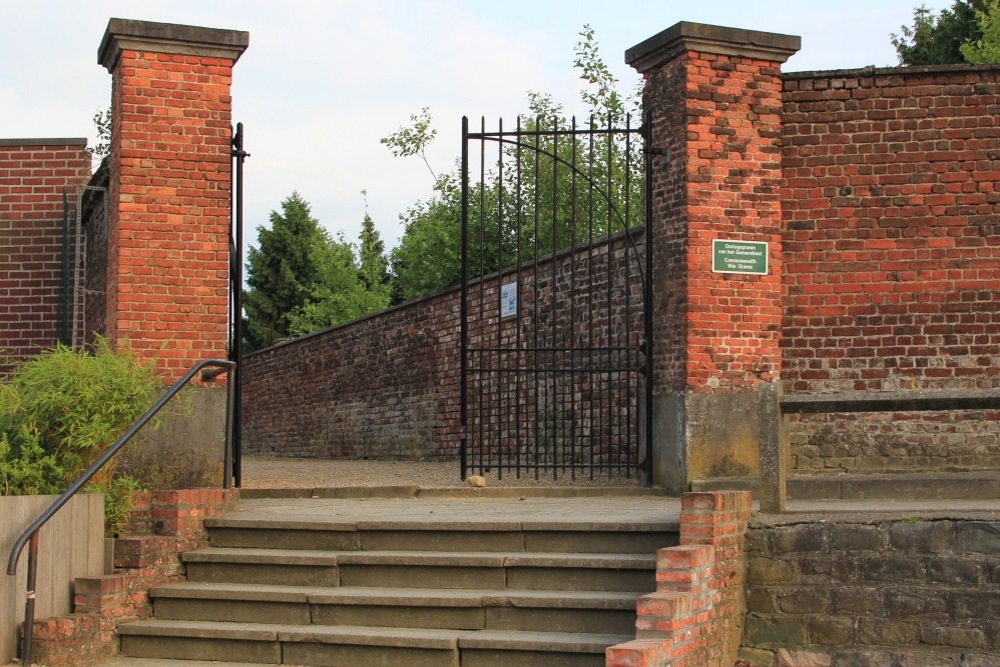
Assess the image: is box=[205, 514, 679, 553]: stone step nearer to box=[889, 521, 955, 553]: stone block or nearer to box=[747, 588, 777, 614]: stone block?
box=[747, 588, 777, 614]: stone block

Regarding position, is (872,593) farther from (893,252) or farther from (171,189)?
(171,189)

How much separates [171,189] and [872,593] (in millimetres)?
6011

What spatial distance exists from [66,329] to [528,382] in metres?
4.84

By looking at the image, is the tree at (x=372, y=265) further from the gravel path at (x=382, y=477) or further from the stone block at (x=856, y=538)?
the stone block at (x=856, y=538)

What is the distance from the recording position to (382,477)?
1274 centimetres

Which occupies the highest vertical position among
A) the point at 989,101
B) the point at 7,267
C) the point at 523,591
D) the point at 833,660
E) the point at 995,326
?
the point at 989,101

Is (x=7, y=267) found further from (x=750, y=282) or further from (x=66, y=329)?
(x=750, y=282)

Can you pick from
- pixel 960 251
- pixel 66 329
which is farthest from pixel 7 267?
pixel 960 251

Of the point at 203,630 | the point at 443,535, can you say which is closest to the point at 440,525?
the point at 443,535

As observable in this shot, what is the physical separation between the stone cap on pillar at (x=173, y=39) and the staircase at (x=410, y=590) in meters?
3.85

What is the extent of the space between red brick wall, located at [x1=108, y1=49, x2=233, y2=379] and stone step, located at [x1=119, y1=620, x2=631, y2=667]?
294 centimetres

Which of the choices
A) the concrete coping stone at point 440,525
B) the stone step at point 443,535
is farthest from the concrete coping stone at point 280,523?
the concrete coping stone at point 440,525

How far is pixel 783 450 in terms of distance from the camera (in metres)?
7.85

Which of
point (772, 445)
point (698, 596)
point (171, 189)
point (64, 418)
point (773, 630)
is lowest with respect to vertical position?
point (773, 630)
